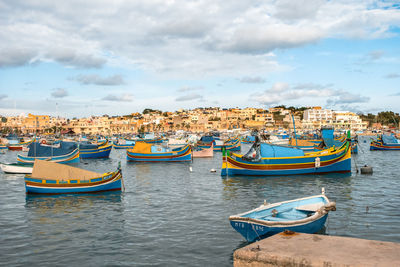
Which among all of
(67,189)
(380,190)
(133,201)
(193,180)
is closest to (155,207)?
(133,201)

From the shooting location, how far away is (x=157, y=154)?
51062mm

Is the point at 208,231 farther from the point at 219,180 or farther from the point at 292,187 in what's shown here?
the point at 219,180

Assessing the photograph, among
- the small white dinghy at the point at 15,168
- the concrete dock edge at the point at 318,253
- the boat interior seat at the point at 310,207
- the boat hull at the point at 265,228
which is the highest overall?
the concrete dock edge at the point at 318,253

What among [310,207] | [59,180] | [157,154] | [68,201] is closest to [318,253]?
[310,207]

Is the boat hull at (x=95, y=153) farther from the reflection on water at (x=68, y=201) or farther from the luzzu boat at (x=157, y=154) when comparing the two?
the reflection on water at (x=68, y=201)

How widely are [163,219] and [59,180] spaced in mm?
10643

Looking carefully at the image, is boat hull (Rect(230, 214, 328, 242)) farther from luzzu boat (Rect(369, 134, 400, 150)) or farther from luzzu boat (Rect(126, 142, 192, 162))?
luzzu boat (Rect(369, 134, 400, 150))

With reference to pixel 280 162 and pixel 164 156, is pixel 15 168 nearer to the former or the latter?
pixel 164 156

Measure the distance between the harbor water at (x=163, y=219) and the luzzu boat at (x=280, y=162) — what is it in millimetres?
1540

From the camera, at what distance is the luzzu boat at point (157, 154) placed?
51031 millimetres

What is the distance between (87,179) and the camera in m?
25.5

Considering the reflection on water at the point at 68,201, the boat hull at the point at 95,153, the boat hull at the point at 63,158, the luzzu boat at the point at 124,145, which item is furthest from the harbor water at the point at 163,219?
the luzzu boat at the point at 124,145

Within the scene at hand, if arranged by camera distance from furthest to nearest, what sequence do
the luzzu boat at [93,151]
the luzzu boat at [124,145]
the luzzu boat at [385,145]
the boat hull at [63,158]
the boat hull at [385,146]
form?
the luzzu boat at [124,145] → the luzzu boat at [385,145] → the boat hull at [385,146] → the luzzu boat at [93,151] → the boat hull at [63,158]

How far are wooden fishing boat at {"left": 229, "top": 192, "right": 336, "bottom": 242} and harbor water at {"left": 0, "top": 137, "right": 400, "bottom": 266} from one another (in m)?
1.31
